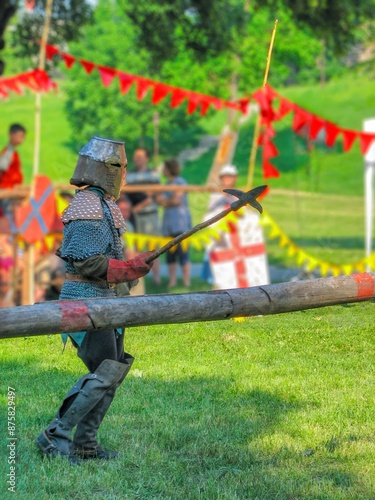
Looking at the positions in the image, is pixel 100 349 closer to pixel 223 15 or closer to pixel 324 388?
pixel 324 388

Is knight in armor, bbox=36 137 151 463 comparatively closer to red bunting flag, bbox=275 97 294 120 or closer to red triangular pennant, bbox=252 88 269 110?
red triangular pennant, bbox=252 88 269 110

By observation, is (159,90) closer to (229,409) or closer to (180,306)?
(229,409)

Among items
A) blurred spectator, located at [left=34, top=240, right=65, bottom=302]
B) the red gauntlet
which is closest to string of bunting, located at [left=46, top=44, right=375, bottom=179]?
blurred spectator, located at [left=34, top=240, right=65, bottom=302]

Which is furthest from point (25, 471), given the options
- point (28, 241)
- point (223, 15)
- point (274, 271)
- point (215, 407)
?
point (223, 15)

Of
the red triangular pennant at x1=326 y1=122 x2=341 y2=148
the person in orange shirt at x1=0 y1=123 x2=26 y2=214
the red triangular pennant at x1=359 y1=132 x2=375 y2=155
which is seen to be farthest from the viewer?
the red triangular pennant at x1=359 y1=132 x2=375 y2=155

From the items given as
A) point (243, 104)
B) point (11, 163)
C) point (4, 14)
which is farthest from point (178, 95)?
point (4, 14)

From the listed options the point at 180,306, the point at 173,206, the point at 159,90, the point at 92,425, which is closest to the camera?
the point at 180,306

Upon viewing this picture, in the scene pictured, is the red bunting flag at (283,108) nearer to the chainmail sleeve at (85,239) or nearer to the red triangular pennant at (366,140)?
the red triangular pennant at (366,140)

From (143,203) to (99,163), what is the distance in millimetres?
8051

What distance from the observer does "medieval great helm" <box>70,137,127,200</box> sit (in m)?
4.09

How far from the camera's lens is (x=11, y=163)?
11289 millimetres

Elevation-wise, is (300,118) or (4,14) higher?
(4,14)

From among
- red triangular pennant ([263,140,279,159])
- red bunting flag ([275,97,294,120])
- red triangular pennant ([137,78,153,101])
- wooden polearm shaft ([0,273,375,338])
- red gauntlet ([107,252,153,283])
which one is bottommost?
wooden polearm shaft ([0,273,375,338])

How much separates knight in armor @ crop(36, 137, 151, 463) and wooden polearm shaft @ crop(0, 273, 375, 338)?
1.11 feet
